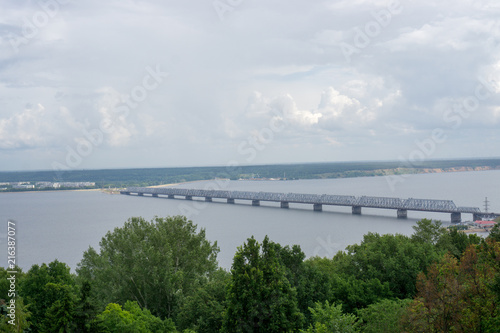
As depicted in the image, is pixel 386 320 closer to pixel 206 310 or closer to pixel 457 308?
→ pixel 457 308

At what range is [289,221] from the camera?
283ft

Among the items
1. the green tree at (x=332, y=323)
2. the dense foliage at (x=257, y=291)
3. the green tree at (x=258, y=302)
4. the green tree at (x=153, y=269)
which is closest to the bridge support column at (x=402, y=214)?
the dense foliage at (x=257, y=291)

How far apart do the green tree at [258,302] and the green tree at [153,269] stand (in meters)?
7.44

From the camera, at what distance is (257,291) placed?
1819cm

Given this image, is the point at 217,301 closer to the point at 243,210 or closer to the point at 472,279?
the point at 472,279

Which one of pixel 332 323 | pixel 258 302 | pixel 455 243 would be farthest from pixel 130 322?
pixel 455 243

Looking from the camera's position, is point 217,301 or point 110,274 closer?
point 217,301

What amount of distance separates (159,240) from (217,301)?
29.4 ft

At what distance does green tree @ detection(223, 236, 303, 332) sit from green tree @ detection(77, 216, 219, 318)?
7.44 metres

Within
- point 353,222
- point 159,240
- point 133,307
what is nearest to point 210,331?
point 133,307

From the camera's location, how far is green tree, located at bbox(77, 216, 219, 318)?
1017 inches

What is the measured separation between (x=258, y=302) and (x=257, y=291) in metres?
0.44

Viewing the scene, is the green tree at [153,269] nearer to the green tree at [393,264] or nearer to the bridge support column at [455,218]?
the green tree at [393,264]

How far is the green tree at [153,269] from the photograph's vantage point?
25.8 meters
